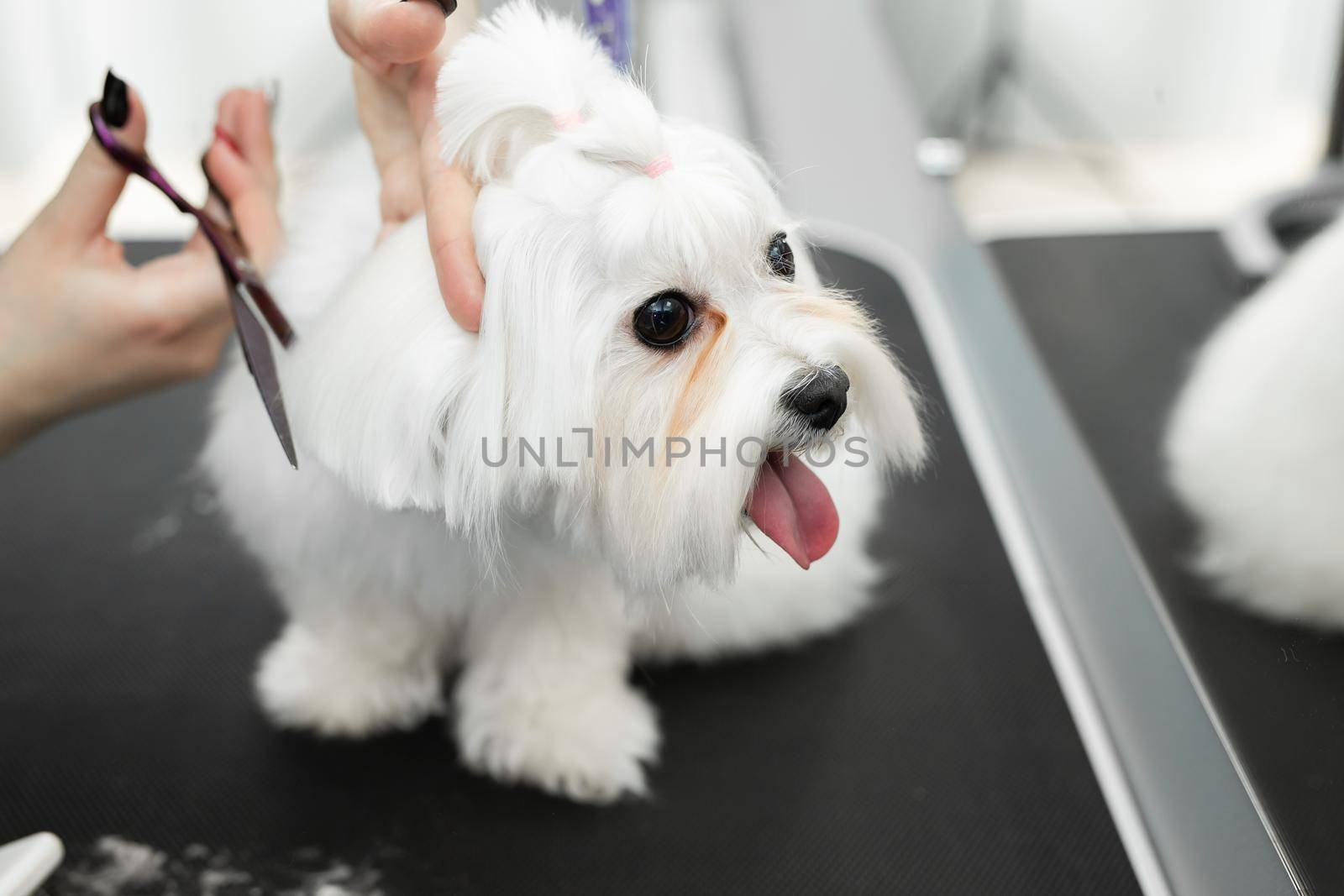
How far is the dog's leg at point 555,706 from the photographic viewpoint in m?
0.79

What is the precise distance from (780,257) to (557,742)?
16.1 inches

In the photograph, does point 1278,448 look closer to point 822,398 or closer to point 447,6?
point 822,398

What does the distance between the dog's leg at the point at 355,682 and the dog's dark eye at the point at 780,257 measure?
0.40m

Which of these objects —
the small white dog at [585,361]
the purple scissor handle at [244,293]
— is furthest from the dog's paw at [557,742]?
the purple scissor handle at [244,293]

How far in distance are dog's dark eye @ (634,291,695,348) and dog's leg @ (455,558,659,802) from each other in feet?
0.87

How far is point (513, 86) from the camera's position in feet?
1.74

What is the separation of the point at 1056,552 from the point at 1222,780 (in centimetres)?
29

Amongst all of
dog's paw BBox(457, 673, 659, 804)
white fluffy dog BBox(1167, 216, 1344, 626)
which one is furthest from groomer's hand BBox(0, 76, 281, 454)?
white fluffy dog BBox(1167, 216, 1344, 626)

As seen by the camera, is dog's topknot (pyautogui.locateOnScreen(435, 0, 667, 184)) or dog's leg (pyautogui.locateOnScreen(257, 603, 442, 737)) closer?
dog's topknot (pyautogui.locateOnScreen(435, 0, 667, 184))

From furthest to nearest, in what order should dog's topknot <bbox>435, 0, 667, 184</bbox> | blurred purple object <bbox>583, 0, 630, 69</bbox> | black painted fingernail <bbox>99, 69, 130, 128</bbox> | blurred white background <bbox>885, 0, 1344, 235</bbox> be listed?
1. blurred white background <bbox>885, 0, 1344, 235</bbox>
2. blurred purple object <bbox>583, 0, 630, 69</bbox>
3. black painted fingernail <bbox>99, 69, 130, 128</bbox>
4. dog's topknot <bbox>435, 0, 667, 184</bbox>

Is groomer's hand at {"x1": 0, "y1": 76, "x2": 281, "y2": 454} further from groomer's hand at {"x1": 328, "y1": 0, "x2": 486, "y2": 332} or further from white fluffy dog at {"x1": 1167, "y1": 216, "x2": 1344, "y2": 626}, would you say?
white fluffy dog at {"x1": 1167, "y1": 216, "x2": 1344, "y2": 626}

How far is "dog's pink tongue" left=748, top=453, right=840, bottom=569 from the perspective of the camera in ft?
1.98

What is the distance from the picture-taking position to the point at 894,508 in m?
1.08

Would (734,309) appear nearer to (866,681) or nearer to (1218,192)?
(866,681)
